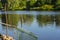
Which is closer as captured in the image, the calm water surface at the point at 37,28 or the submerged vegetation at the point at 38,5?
the calm water surface at the point at 37,28

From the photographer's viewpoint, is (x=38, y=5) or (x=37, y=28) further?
(x=38, y=5)

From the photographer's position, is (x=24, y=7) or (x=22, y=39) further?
(x=24, y=7)

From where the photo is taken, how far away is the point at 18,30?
18812 millimetres

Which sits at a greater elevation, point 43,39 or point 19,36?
point 19,36

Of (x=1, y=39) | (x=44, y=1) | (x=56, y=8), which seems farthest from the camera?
(x=44, y=1)

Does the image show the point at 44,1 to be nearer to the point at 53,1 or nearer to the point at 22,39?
the point at 53,1

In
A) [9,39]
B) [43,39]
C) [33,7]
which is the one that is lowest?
[33,7]

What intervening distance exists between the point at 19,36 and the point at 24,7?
78.7 m

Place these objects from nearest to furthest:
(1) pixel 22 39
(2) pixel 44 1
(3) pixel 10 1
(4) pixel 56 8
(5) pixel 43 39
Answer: (1) pixel 22 39, (5) pixel 43 39, (3) pixel 10 1, (4) pixel 56 8, (2) pixel 44 1

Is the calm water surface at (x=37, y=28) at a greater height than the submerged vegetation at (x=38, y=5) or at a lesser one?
greater

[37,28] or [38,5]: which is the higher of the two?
[37,28]

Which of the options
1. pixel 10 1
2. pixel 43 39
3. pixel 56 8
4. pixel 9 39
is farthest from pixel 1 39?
pixel 56 8

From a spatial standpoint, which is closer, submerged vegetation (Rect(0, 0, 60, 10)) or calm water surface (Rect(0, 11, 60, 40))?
calm water surface (Rect(0, 11, 60, 40))

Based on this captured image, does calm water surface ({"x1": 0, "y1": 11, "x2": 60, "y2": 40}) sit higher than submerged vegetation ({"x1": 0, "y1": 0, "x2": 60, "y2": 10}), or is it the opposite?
calm water surface ({"x1": 0, "y1": 11, "x2": 60, "y2": 40})
